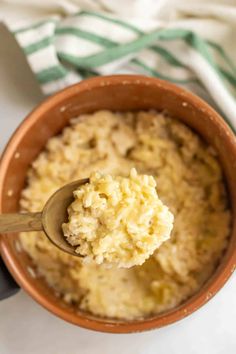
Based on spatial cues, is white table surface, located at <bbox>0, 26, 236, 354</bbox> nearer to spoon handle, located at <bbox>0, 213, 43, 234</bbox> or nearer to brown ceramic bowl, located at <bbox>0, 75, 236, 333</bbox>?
brown ceramic bowl, located at <bbox>0, 75, 236, 333</bbox>

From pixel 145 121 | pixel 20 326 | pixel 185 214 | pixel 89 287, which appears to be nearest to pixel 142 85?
pixel 145 121

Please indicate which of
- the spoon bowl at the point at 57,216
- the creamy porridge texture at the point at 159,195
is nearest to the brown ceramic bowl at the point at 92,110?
the creamy porridge texture at the point at 159,195

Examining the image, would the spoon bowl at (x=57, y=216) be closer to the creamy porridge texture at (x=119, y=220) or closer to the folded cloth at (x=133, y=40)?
the creamy porridge texture at (x=119, y=220)


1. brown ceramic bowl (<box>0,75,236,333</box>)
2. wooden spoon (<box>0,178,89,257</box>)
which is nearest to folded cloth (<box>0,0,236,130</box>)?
brown ceramic bowl (<box>0,75,236,333</box>)

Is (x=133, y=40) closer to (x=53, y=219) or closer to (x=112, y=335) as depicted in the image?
(x=53, y=219)

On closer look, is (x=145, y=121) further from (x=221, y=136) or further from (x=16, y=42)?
(x=16, y=42)

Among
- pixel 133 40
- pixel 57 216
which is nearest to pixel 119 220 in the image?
pixel 57 216
